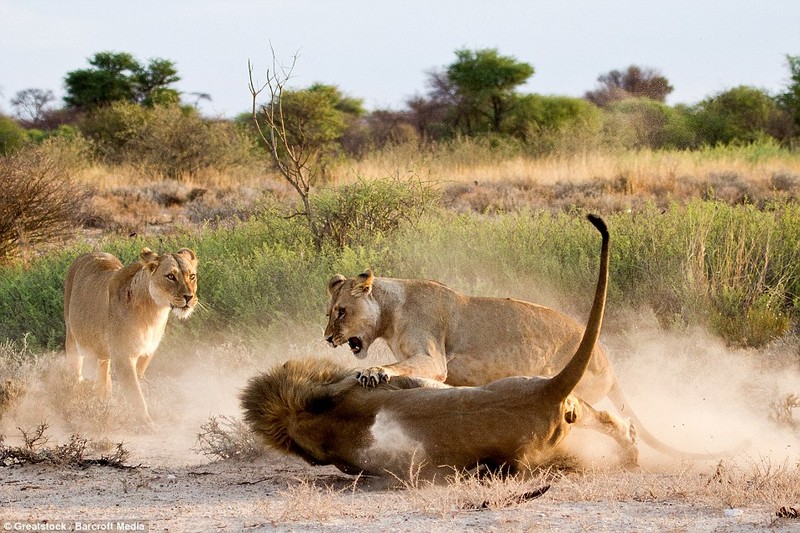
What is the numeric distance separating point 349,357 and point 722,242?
4.03 m

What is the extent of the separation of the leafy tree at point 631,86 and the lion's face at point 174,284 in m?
50.3

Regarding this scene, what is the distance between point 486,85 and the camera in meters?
42.3

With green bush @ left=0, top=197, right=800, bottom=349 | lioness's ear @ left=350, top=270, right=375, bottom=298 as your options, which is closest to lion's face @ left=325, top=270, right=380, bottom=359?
lioness's ear @ left=350, top=270, right=375, bottom=298

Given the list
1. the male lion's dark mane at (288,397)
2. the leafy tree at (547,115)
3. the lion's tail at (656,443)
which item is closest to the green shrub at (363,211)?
the lion's tail at (656,443)

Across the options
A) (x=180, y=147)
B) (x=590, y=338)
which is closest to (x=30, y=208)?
(x=590, y=338)

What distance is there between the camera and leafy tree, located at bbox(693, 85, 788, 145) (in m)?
35.5

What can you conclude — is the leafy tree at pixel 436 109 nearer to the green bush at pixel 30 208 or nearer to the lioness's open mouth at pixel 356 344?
the green bush at pixel 30 208

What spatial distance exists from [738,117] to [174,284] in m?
31.7

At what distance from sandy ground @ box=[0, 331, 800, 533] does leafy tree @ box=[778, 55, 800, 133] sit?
3192 cm

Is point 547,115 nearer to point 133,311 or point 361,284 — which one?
point 133,311

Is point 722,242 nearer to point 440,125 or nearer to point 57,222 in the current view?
point 57,222

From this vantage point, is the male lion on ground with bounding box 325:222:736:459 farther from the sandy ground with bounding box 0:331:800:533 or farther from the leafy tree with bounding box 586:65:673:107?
the leafy tree with bounding box 586:65:673:107

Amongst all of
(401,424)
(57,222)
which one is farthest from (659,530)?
(57,222)

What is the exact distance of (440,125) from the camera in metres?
43.7
